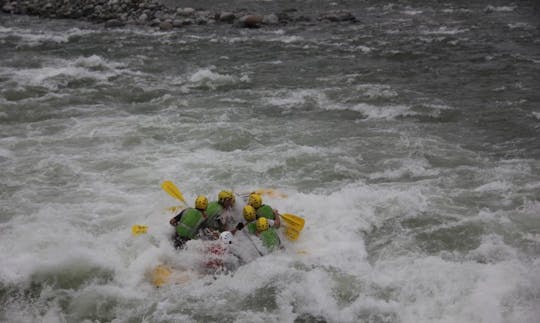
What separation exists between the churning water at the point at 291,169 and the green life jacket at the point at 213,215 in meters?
0.56

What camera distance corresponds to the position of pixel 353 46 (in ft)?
52.0

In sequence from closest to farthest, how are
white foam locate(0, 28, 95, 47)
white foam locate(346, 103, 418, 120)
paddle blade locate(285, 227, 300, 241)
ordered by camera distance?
paddle blade locate(285, 227, 300, 241) → white foam locate(346, 103, 418, 120) → white foam locate(0, 28, 95, 47)

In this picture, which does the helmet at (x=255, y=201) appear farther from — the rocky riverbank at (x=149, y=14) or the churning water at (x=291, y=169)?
the rocky riverbank at (x=149, y=14)

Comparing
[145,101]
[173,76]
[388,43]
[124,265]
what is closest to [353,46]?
[388,43]

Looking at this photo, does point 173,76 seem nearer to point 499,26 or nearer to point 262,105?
point 262,105

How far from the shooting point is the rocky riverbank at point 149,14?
19.1 metres

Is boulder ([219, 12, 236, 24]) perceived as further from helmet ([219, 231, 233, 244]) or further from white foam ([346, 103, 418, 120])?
helmet ([219, 231, 233, 244])

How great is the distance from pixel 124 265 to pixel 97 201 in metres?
1.95

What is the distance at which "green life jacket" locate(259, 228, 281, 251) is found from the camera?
6492mm

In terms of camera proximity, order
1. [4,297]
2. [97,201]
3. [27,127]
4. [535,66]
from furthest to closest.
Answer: [535,66]
[27,127]
[97,201]
[4,297]

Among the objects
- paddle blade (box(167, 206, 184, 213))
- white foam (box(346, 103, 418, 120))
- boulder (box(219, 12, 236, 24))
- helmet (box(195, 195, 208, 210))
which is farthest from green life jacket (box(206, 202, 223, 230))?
boulder (box(219, 12, 236, 24))

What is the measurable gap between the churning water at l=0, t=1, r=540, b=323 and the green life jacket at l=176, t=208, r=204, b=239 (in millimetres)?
269

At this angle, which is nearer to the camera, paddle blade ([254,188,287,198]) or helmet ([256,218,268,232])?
helmet ([256,218,268,232])

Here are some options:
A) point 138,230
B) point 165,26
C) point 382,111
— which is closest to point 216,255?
point 138,230
